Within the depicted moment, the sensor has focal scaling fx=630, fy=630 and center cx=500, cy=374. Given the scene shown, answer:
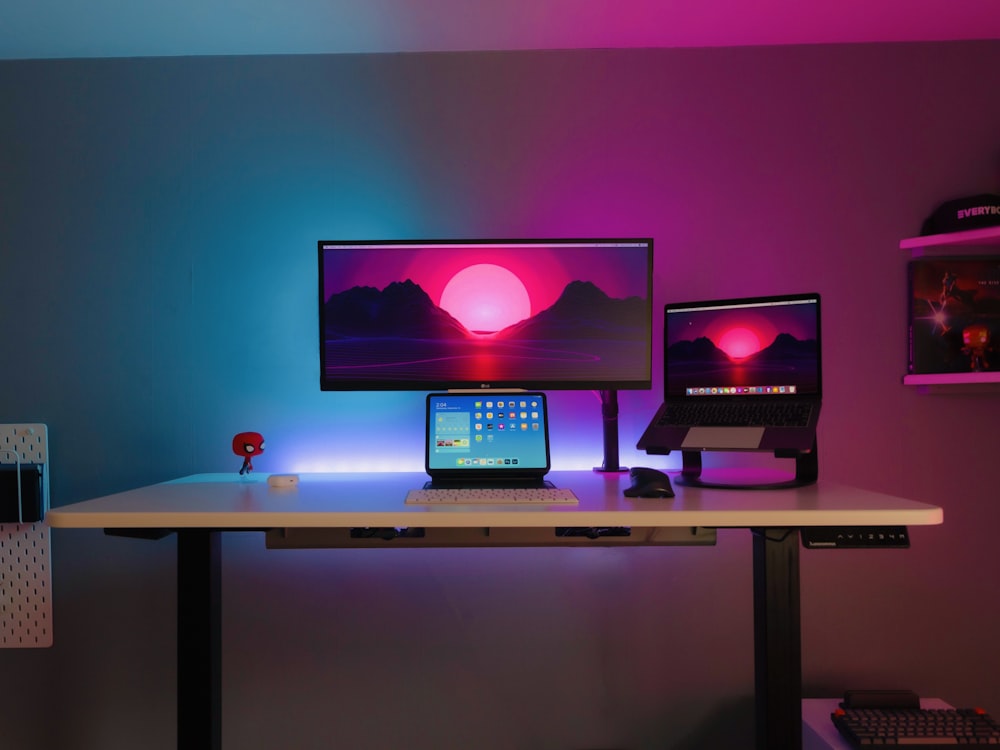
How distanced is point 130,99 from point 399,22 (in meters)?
0.94

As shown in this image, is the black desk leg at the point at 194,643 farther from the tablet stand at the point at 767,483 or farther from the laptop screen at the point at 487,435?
the tablet stand at the point at 767,483

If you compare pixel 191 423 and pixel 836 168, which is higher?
pixel 836 168

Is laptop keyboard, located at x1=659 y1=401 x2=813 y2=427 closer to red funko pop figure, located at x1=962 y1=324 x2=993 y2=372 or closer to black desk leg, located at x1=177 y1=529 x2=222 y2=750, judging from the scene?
red funko pop figure, located at x1=962 y1=324 x2=993 y2=372

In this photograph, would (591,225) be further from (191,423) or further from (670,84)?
(191,423)

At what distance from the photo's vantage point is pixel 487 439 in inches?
67.6

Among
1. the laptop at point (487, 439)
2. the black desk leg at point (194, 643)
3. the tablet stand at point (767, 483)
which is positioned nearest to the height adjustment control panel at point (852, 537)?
the tablet stand at point (767, 483)

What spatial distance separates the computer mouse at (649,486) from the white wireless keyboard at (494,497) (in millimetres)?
149

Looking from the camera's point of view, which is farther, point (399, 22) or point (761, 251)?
point (761, 251)

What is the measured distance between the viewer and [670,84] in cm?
205

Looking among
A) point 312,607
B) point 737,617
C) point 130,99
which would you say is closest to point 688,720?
point 737,617

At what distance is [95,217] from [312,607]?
57.1 inches

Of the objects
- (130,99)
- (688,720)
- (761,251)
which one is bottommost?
(688,720)

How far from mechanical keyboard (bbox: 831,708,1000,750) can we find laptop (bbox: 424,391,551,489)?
0.99m

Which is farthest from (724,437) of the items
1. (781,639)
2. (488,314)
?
(488,314)
